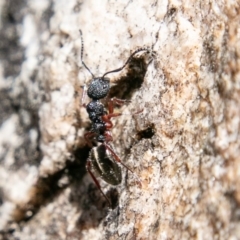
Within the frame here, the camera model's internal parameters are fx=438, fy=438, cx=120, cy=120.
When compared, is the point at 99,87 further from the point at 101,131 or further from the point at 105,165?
the point at 105,165

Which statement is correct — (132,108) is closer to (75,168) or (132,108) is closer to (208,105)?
(208,105)

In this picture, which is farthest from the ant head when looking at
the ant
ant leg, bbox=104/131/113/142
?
ant leg, bbox=104/131/113/142

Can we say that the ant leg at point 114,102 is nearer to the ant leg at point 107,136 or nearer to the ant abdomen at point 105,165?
the ant leg at point 107,136

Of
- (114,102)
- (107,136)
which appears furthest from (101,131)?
(114,102)

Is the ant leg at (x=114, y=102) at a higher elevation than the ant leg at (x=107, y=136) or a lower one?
higher

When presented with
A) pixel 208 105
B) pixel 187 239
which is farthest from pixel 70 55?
pixel 187 239

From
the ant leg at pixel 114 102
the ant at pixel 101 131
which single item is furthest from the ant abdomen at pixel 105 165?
the ant leg at pixel 114 102
